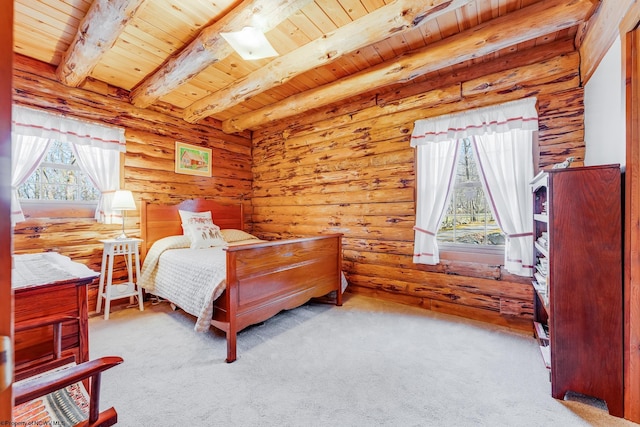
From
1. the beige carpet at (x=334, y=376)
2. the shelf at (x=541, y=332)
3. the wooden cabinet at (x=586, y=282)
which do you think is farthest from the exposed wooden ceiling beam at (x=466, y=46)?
the beige carpet at (x=334, y=376)

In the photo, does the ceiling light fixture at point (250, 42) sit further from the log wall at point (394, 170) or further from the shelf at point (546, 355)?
the shelf at point (546, 355)

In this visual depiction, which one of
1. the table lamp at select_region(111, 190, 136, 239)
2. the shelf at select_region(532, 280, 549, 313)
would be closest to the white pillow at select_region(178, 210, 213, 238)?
the table lamp at select_region(111, 190, 136, 239)

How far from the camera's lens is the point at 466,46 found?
227 cm

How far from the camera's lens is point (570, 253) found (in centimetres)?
161

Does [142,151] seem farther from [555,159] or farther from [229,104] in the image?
[555,159]

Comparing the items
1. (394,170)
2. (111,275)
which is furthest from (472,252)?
(111,275)

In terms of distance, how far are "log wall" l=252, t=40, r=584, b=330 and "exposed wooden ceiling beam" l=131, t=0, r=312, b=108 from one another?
1.77 meters

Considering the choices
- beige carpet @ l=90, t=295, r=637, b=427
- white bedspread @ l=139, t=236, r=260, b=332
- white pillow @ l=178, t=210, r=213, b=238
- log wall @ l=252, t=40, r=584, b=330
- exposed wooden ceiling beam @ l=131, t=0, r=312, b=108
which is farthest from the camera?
white pillow @ l=178, t=210, r=213, b=238

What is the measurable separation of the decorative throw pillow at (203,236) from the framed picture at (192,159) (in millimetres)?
907

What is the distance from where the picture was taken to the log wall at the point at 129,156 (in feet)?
9.02

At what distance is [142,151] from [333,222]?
2620 millimetres

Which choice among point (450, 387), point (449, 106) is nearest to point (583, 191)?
point (450, 387)

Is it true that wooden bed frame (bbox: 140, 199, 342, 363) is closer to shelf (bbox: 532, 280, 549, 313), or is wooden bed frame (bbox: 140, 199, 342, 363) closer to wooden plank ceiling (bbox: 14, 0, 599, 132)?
wooden plank ceiling (bbox: 14, 0, 599, 132)

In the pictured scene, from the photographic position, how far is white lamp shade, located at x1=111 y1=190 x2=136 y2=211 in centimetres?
296
